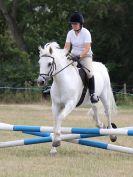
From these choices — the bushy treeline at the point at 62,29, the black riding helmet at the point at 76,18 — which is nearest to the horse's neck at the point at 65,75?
the black riding helmet at the point at 76,18

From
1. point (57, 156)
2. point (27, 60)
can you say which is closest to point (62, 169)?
point (57, 156)

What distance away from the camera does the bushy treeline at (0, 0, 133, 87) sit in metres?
41.5

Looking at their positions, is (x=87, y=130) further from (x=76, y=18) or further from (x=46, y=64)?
(x=76, y=18)

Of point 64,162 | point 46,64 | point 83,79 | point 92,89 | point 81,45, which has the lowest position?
point 64,162

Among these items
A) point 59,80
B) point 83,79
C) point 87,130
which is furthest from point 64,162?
point 83,79

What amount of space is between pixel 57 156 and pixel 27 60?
28495mm

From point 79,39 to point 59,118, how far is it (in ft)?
5.59

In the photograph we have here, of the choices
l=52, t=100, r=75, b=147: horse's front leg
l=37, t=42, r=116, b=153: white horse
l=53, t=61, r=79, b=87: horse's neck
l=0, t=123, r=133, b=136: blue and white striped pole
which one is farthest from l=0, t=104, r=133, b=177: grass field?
l=53, t=61, r=79, b=87: horse's neck

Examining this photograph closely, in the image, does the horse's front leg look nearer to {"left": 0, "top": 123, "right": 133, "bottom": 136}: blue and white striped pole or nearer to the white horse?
the white horse

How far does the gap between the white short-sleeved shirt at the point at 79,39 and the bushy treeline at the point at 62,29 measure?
27.0m

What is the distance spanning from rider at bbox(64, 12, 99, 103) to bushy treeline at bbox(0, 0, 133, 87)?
26.9 meters

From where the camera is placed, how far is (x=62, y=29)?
150 ft

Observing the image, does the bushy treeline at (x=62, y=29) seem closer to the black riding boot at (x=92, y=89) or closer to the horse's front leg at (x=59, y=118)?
the black riding boot at (x=92, y=89)

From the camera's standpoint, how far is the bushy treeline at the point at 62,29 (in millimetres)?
41469
